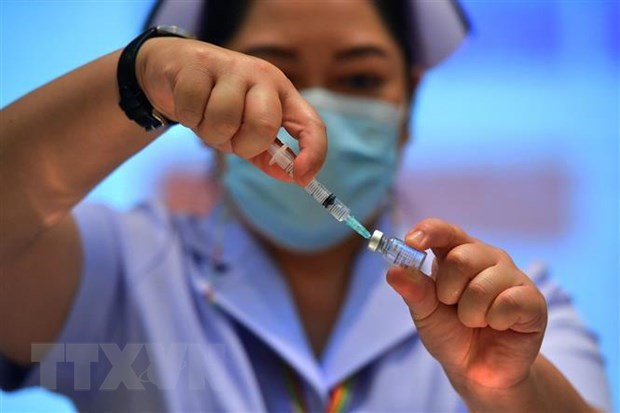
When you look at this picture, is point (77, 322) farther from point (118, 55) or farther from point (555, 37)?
point (555, 37)

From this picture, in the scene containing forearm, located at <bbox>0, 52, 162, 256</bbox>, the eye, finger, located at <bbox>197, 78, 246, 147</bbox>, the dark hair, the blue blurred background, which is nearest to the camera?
finger, located at <bbox>197, 78, 246, 147</bbox>

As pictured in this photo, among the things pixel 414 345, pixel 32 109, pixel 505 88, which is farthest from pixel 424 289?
pixel 505 88

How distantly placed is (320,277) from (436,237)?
0.41 metres

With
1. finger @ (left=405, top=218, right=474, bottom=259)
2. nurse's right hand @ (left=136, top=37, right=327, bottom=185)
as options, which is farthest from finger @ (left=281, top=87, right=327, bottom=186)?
finger @ (left=405, top=218, right=474, bottom=259)

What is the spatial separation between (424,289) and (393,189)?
0.41 meters

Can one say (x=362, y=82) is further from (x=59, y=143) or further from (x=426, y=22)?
(x=59, y=143)

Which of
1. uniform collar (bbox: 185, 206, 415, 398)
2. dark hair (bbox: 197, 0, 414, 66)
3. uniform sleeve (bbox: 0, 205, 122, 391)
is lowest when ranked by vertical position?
uniform sleeve (bbox: 0, 205, 122, 391)

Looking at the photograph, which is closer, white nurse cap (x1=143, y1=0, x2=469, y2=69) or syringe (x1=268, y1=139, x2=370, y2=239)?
syringe (x1=268, y1=139, x2=370, y2=239)

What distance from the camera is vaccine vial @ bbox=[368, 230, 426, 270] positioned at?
60cm

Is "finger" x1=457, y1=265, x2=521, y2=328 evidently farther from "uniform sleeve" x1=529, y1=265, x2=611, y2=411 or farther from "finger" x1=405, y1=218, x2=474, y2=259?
"uniform sleeve" x1=529, y1=265, x2=611, y2=411

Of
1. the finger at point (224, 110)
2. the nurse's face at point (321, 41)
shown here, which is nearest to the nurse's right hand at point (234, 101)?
the finger at point (224, 110)

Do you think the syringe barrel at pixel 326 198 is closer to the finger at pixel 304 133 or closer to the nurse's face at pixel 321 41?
the finger at pixel 304 133

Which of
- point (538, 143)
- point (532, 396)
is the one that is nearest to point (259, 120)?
point (532, 396)

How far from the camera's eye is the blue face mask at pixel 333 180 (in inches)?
35.4
